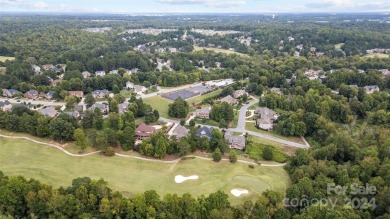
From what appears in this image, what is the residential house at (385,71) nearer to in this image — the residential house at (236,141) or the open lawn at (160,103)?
the residential house at (236,141)

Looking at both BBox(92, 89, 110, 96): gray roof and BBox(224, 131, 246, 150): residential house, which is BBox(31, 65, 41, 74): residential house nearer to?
BBox(92, 89, 110, 96): gray roof

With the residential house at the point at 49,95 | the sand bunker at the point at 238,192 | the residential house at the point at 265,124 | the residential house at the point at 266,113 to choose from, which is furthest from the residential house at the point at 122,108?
the sand bunker at the point at 238,192

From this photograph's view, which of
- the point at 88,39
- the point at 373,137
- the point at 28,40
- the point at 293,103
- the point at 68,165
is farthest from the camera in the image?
the point at 88,39

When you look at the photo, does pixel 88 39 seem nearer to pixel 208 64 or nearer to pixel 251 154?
pixel 208 64

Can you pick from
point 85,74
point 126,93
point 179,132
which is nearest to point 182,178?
point 179,132

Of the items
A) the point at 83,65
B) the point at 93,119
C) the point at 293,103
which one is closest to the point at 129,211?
the point at 93,119

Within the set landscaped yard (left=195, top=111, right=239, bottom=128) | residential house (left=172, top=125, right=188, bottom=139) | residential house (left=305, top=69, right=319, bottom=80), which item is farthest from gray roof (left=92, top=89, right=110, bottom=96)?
residential house (left=305, top=69, right=319, bottom=80)
